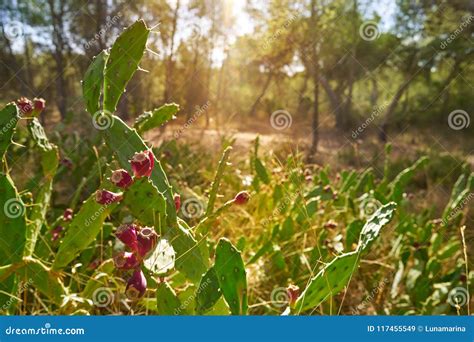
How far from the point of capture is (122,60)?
1208 millimetres

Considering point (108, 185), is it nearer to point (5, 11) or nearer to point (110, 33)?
point (110, 33)

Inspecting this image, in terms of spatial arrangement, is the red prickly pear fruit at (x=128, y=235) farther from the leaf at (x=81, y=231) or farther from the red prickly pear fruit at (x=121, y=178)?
the leaf at (x=81, y=231)

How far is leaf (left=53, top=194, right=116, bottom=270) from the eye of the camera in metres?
A: 1.30

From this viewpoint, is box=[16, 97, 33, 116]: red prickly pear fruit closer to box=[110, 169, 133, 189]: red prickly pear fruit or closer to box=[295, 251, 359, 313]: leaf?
box=[110, 169, 133, 189]: red prickly pear fruit

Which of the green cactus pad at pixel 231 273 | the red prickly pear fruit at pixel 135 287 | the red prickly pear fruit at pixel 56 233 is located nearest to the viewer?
the red prickly pear fruit at pixel 135 287

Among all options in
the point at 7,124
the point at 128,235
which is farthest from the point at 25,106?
the point at 128,235

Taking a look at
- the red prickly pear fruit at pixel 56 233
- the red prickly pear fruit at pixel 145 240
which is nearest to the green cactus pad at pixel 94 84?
the red prickly pear fruit at pixel 145 240

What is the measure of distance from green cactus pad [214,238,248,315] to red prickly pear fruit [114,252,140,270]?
181mm

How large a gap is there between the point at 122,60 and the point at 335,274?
0.78 metres

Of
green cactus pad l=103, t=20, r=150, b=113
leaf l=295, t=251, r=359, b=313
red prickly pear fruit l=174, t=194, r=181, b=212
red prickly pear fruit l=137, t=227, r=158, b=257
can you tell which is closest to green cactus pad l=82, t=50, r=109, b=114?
green cactus pad l=103, t=20, r=150, b=113

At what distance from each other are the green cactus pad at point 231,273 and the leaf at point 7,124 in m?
0.65

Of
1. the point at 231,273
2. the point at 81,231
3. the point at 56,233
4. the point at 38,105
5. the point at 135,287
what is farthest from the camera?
the point at 56,233

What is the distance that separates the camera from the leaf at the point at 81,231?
1.30 meters

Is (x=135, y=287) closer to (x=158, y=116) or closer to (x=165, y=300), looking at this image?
(x=165, y=300)
